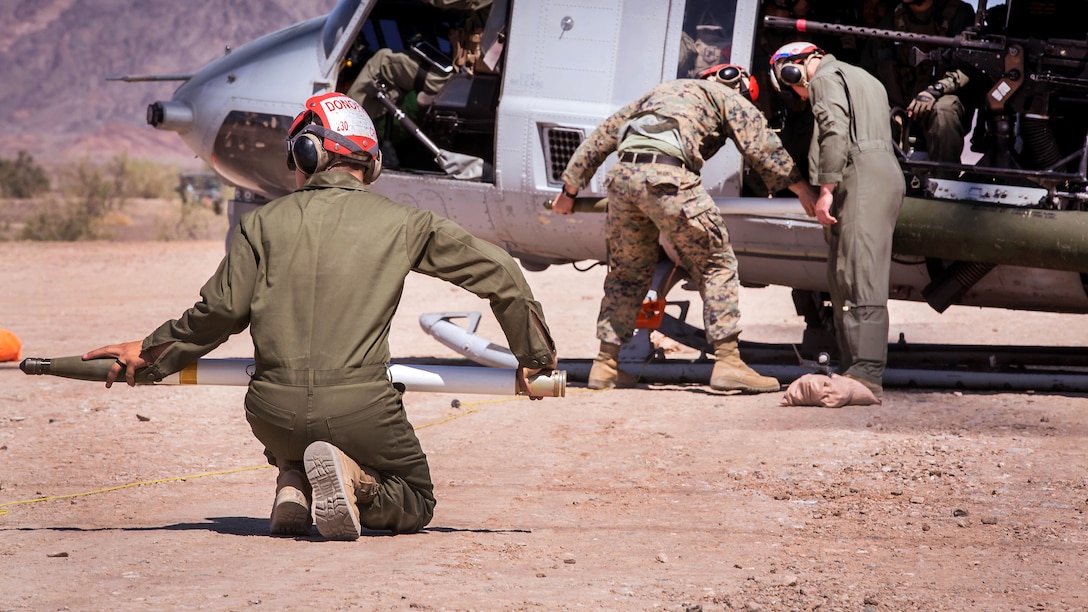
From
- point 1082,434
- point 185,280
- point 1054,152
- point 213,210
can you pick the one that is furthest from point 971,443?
point 213,210

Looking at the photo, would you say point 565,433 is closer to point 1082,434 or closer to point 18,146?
point 1082,434

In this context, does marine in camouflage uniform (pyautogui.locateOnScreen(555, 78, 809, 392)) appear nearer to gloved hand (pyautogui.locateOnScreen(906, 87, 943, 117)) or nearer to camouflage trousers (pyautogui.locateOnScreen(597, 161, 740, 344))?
camouflage trousers (pyautogui.locateOnScreen(597, 161, 740, 344))

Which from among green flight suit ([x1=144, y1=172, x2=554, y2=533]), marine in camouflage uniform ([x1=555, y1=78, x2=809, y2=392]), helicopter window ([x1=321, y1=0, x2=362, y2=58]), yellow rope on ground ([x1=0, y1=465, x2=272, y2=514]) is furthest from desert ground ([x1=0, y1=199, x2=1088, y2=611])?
helicopter window ([x1=321, y1=0, x2=362, y2=58])

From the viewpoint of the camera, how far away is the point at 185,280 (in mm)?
18047

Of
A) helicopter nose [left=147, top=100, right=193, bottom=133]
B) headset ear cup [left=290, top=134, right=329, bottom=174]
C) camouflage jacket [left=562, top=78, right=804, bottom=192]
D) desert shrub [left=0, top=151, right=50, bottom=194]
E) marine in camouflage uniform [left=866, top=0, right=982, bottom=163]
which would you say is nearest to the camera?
headset ear cup [left=290, top=134, right=329, bottom=174]

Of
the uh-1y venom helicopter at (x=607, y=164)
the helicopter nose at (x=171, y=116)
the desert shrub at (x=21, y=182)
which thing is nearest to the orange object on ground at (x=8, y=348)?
the uh-1y venom helicopter at (x=607, y=164)

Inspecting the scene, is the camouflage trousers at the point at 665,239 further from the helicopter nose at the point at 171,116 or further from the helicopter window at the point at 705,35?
the helicopter nose at the point at 171,116

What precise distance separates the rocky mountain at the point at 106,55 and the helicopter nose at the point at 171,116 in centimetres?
5398

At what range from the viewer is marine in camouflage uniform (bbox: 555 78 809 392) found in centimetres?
768

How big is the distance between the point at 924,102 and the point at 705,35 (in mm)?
1426

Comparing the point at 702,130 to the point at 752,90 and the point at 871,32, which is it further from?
the point at 871,32

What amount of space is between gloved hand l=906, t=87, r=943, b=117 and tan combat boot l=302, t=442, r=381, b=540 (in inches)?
195

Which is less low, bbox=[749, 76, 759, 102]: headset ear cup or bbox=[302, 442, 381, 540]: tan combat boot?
bbox=[749, 76, 759, 102]: headset ear cup

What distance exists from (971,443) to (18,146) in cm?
5938
